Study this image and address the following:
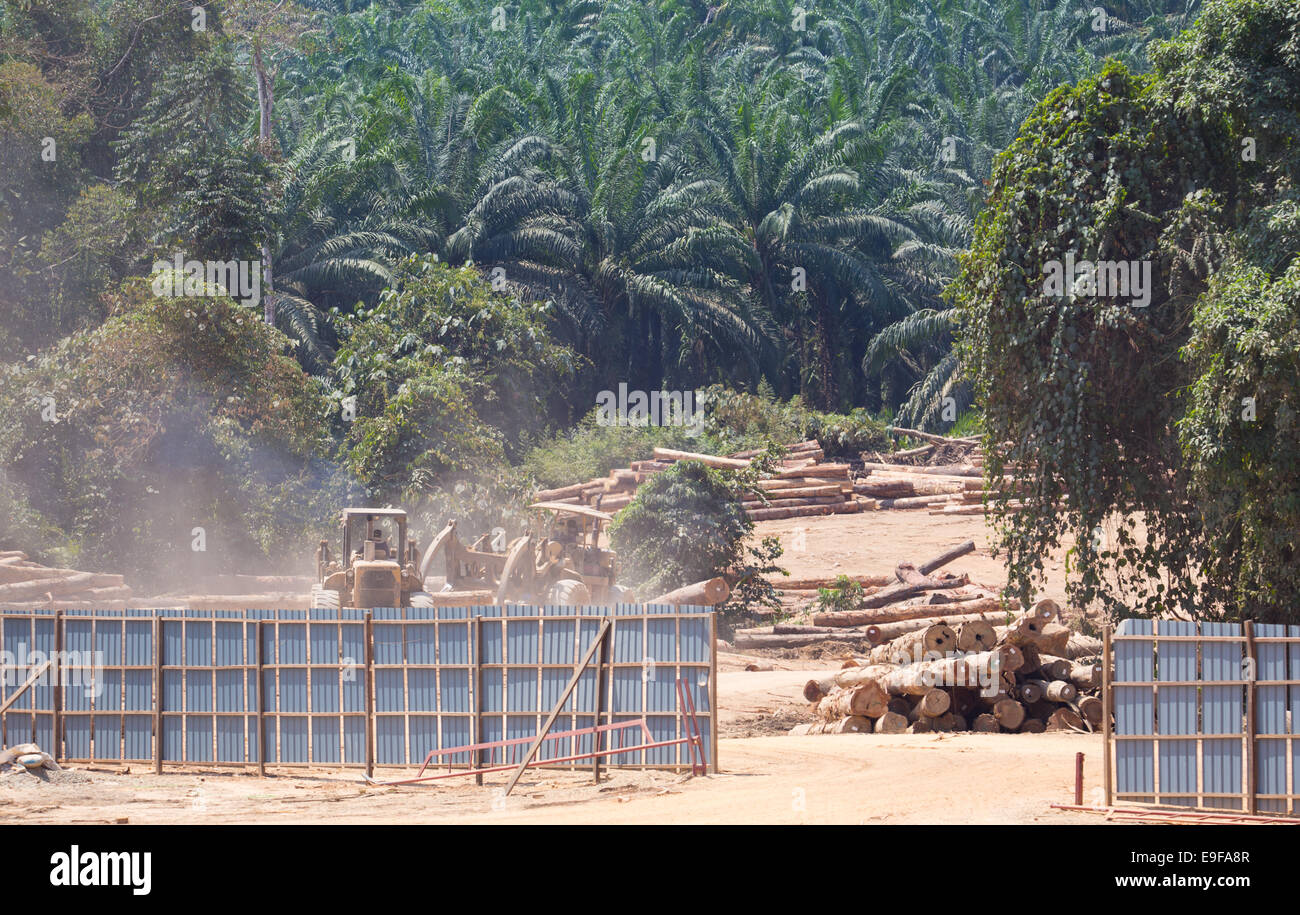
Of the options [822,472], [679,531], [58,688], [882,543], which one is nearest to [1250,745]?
[58,688]

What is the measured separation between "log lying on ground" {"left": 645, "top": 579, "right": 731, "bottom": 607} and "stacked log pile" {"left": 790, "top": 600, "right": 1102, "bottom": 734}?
5.37m

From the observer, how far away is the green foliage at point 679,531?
1003 inches

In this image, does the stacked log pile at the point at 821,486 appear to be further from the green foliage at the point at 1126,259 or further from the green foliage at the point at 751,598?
the green foliage at the point at 1126,259

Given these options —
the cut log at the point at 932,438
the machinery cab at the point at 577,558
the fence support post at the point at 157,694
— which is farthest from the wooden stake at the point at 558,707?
the cut log at the point at 932,438

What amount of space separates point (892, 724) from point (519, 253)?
3115 cm

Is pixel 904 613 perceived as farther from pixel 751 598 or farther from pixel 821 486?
pixel 821 486

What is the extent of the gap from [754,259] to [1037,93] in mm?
13000

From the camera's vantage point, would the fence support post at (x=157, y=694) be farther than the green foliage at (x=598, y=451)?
No

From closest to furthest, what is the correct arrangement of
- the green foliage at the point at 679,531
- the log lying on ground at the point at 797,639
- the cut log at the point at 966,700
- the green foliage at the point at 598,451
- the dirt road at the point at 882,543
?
the cut log at the point at 966,700, the log lying on ground at the point at 797,639, the green foliage at the point at 679,531, the dirt road at the point at 882,543, the green foliage at the point at 598,451

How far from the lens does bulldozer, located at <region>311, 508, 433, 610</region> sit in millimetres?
20156

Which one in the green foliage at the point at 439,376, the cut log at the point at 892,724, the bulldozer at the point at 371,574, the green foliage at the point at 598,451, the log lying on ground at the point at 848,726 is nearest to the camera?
the cut log at the point at 892,724

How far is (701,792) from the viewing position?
40.3 feet

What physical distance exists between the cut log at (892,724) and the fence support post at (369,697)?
6256 millimetres

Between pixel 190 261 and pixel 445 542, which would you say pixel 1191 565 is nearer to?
pixel 445 542
